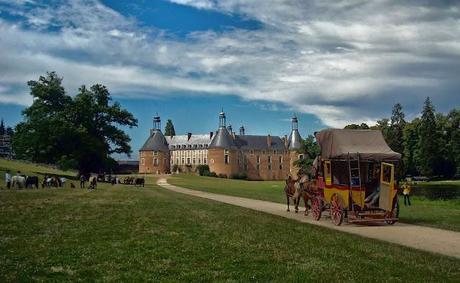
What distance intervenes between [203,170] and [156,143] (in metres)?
18.6

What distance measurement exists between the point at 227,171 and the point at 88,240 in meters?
129

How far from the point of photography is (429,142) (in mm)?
90562

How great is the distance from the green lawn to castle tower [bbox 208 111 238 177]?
408 ft

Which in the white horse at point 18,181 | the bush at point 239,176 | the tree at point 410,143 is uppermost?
the tree at point 410,143

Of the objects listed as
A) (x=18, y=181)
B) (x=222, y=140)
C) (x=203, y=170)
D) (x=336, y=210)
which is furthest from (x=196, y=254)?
(x=222, y=140)

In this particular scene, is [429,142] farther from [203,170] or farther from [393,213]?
[393,213]

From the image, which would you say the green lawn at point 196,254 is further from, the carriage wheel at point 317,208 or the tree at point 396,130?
the tree at point 396,130

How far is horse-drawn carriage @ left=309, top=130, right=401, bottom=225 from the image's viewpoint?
710 inches

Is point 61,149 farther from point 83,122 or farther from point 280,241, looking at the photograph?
point 280,241

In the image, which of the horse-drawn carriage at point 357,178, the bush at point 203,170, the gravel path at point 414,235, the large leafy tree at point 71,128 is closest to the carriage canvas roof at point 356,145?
the horse-drawn carriage at point 357,178

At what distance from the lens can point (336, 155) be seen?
18562 millimetres

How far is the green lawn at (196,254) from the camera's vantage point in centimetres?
834

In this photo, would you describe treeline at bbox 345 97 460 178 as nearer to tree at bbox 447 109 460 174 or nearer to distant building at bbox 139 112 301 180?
tree at bbox 447 109 460 174

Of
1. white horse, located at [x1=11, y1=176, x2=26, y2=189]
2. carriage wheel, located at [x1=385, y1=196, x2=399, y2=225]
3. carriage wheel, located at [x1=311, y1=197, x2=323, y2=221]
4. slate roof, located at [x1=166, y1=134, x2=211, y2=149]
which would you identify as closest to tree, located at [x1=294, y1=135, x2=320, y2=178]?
white horse, located at [x1=11, y1=176, x2=26, y2=189]
